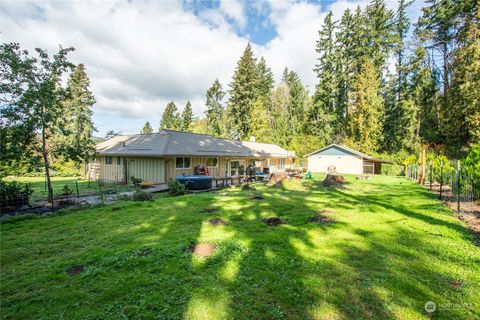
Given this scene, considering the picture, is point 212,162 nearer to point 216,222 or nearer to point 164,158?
point 164,158

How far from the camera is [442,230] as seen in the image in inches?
248

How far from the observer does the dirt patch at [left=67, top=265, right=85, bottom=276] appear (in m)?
4.30

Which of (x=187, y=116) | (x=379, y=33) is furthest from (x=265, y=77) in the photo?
(x=379, y=33)

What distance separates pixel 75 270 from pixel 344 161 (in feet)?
99.0

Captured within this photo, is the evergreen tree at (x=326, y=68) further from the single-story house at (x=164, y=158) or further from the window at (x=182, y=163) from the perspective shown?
the window at (x=182, y=163)

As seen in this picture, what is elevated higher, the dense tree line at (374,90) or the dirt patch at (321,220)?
the dense tree line at (374,90)

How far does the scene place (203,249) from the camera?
17.0ft

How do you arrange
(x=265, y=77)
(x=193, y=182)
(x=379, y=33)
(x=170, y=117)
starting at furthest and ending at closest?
(x=170, y=117) → (x=265, y=77) → (x=379, y=33) → (x=193, y=182)

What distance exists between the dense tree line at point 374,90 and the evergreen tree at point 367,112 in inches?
5.2

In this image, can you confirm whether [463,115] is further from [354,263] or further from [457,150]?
[354,263]

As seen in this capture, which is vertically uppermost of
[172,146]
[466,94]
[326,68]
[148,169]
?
[326,68]

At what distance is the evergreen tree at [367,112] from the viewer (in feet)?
112

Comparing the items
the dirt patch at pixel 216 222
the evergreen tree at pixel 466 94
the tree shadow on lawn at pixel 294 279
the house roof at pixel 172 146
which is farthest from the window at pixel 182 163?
the evergreen tree at pixel 466 94

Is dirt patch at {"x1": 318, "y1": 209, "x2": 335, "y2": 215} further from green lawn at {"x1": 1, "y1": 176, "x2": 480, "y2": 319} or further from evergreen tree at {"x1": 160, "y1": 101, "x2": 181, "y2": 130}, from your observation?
evergreen tree at {"x1": 160, "y1": 101, "x2": 181, "y2": 130}
